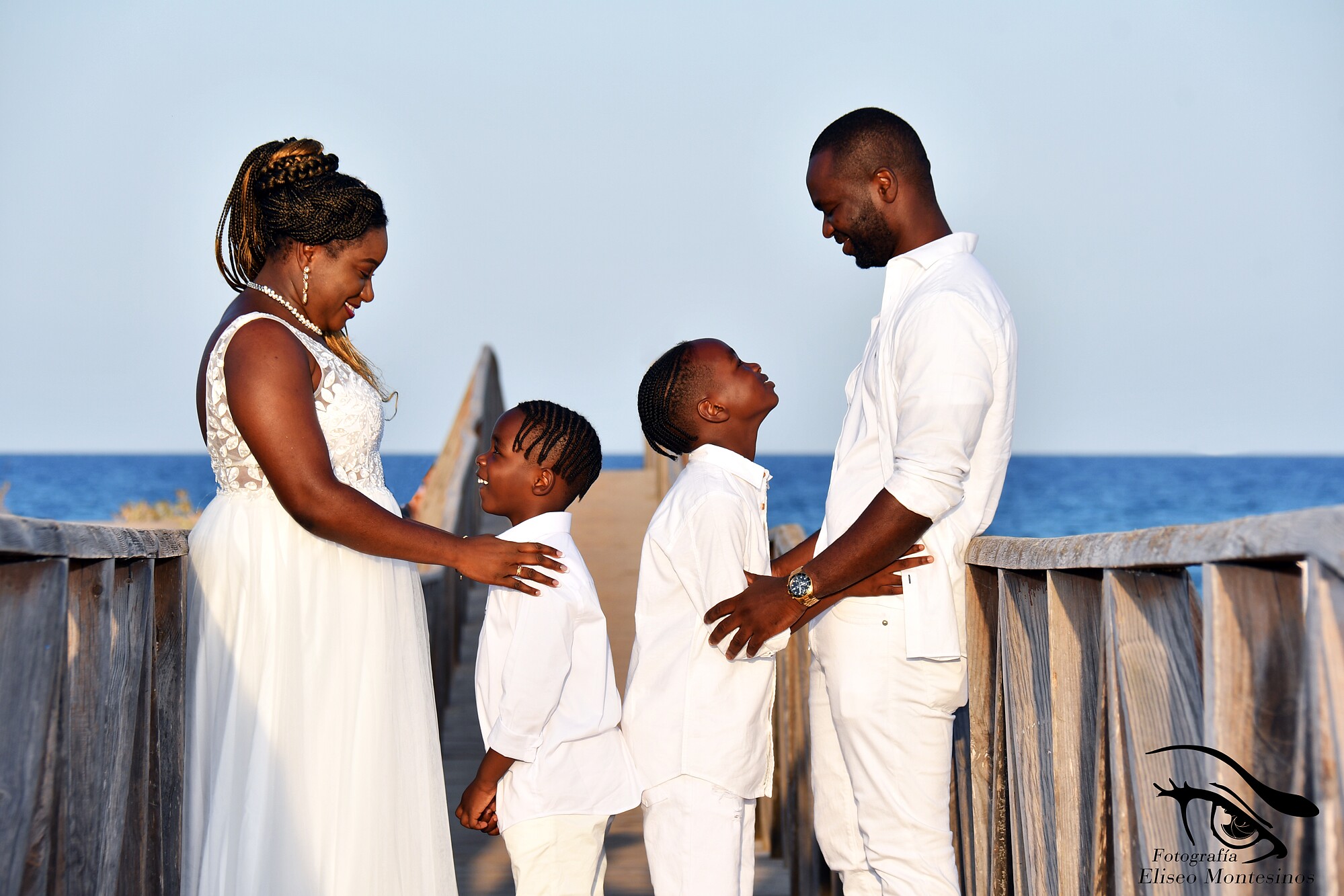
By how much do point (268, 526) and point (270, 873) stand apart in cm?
70

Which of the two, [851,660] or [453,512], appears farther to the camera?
[453,512]

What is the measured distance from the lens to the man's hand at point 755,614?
2436 millimetres

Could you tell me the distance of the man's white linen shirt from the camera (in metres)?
2.26

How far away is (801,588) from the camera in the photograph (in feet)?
7.75

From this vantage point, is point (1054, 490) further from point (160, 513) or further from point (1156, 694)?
point (1156, 694)

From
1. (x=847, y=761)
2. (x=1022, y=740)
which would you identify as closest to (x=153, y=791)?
(x=847, y=761)

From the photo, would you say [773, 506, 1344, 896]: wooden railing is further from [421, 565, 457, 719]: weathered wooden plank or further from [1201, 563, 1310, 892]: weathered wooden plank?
[421, 565, 457, 719]: weathered wooden plank

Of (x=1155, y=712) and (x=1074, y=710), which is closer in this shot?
(x=1155, y=712)

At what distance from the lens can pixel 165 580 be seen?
2.30m

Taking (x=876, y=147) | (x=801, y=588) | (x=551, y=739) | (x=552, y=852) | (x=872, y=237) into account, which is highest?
(x=876, y=147)

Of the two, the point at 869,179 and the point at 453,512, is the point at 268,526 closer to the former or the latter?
the point at 869,179

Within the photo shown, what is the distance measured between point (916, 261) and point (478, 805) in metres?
1.50

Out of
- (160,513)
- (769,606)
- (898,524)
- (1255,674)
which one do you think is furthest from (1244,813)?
(160,513)

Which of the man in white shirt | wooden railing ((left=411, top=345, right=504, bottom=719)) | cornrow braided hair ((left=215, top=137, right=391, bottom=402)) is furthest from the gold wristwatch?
wooden railing ((left=411, top=345, right=504, bottom=719))
